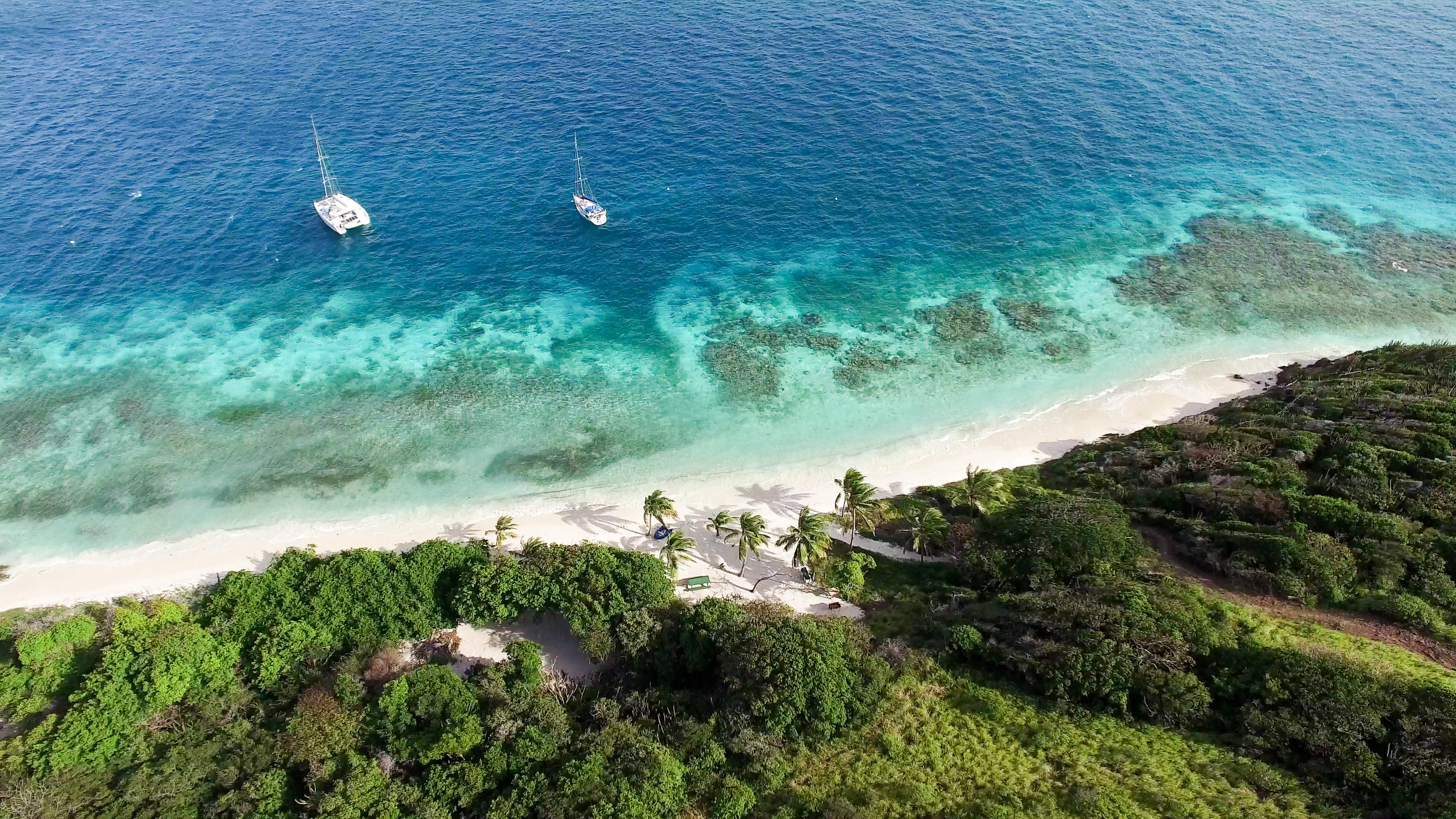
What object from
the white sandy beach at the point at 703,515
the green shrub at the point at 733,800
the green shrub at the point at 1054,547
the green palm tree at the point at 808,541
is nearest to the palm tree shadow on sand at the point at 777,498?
the white sandy beach at the point at 703,515

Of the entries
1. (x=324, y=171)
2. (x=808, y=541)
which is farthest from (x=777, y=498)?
(x=324, y=171)

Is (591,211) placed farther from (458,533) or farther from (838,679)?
(838,679)

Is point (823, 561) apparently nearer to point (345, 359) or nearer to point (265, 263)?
point (345, 359)

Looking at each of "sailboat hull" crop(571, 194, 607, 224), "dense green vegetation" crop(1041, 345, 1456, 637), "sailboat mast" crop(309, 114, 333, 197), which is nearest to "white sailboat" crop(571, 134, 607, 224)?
"sailboat hull" crop(571, 194, 607, 224)

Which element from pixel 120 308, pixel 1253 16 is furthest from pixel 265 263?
pixel 1253 16

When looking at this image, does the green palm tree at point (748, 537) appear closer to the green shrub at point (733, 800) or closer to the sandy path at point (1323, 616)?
the green shrub at point (733, 800)

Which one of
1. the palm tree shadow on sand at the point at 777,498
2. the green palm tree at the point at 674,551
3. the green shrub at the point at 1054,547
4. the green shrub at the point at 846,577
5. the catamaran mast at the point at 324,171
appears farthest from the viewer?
the catamaran mast at the point at 324,171

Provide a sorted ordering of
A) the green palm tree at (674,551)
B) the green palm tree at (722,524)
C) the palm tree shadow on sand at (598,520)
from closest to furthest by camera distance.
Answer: the green palm tree at (674,551) < the green palm tree at (722,524) < the palm tree shadow on sand at (598,520)
